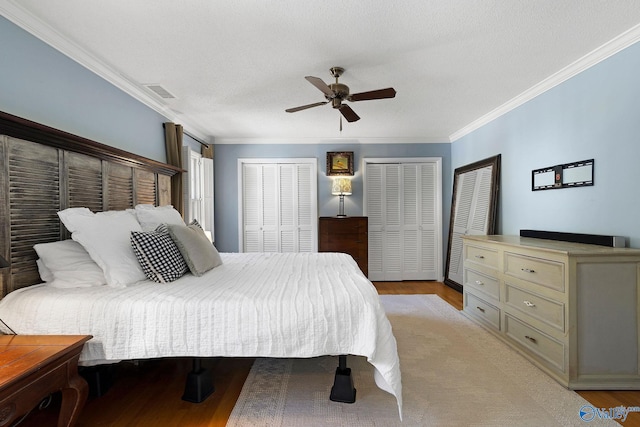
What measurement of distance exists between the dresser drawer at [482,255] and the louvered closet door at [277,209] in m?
2.48

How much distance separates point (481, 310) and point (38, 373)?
338 centimetres

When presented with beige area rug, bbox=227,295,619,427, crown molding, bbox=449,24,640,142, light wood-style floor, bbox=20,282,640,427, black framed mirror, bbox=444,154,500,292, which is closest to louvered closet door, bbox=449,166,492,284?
black framed mirror, bbox=444,154,500,292

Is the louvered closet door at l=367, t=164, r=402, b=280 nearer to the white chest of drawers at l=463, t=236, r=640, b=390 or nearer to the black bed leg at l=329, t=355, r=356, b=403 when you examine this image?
the white chest of drawers at l=463, t=236, r=640, b=390

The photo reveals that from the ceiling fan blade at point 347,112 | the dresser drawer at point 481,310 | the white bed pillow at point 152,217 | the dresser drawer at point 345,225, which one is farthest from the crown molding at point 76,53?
the dresser drawer at point 481,310

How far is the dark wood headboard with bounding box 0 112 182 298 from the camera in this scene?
1743mm

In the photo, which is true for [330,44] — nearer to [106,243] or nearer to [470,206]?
[106,243]

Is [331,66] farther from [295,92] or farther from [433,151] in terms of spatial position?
[433,151]

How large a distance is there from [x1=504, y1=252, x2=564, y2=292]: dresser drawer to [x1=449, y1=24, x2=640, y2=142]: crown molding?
5.32 feet

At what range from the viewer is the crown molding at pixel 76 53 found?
185 cm

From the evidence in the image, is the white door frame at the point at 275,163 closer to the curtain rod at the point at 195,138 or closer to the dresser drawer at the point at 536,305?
the curtain rod at the point at 195,138

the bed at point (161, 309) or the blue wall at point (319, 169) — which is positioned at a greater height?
the blue wall at point (319, 169)

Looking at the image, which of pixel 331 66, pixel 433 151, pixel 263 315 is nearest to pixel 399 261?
pixel 433 151

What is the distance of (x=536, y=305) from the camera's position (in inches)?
93.0

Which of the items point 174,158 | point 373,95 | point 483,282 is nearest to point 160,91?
point 174,158
